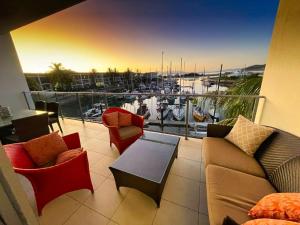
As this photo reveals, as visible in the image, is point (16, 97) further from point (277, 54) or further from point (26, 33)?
point (277, 54)

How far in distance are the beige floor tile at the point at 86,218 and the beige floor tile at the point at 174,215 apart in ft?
1.86

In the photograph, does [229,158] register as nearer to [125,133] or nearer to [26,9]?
[125,133]

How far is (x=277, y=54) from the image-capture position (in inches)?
82.0

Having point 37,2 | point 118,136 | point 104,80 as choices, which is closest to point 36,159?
point 118,136

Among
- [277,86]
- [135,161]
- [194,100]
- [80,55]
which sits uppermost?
[80,55]

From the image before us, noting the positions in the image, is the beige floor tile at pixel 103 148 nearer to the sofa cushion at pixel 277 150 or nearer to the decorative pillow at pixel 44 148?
the decorative pillow at pixel 44 148

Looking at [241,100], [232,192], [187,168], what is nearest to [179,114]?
[241,100]

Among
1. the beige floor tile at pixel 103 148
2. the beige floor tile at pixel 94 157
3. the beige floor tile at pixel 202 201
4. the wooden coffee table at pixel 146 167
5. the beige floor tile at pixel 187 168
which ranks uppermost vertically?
the wooden coffee table at pixel 146 167

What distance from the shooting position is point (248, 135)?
1769mm

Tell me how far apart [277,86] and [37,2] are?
4.24 m

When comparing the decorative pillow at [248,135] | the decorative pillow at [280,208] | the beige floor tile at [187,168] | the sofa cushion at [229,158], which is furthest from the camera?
the beige floor tile at [187,168]

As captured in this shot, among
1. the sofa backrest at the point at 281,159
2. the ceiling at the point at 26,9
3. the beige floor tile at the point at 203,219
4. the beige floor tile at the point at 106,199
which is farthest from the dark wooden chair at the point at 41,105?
the sofa backrest at the point at 281,159

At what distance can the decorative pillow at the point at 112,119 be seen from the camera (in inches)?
102

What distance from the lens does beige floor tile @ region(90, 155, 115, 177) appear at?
2081mm
